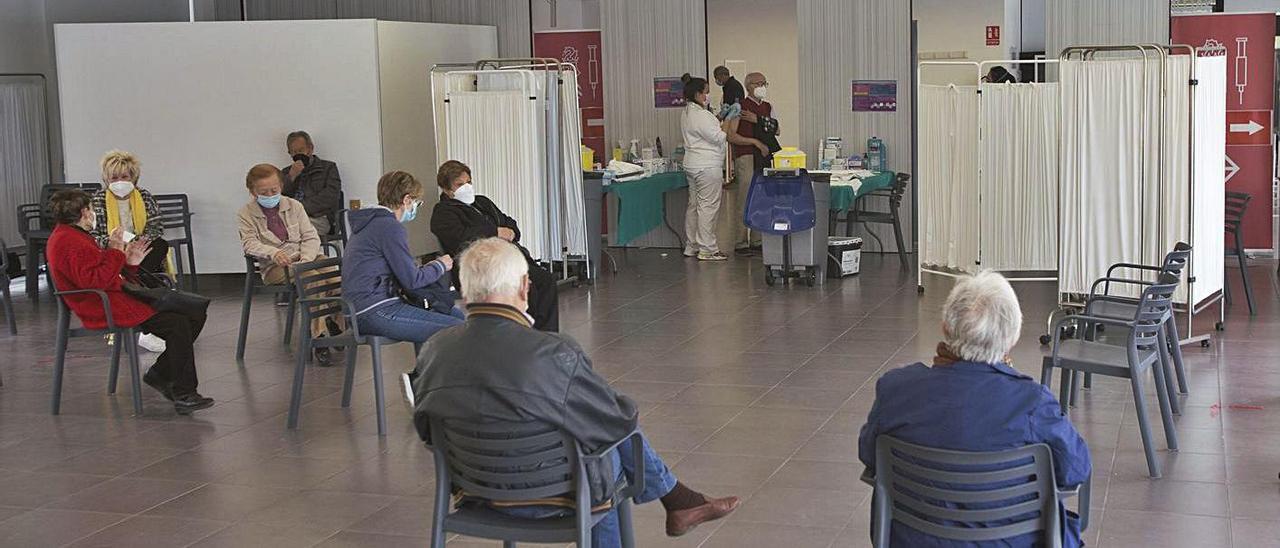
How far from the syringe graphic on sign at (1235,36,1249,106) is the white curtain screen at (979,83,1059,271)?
2614 mm

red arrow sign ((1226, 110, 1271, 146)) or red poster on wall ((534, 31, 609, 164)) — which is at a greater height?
red poster on wall ((534, 31, 609, 164))

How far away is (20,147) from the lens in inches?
466

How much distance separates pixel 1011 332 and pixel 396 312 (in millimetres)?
3551

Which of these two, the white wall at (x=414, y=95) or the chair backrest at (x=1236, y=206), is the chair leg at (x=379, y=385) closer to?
the white wall at (x=414, y=95)

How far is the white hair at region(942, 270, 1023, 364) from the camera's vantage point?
337cm

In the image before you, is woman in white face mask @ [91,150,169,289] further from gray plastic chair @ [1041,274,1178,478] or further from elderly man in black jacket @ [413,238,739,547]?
gray plastic chair @ [1041,274,1178,478]

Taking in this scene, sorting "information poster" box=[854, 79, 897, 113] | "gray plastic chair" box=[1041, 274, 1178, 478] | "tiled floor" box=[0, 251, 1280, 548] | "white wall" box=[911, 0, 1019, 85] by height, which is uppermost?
"white wall" box=[911, 0, 1019, 85]

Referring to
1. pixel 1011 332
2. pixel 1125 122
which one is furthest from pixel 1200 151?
pixel 1011 332

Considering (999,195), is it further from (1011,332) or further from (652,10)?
(1011,332)

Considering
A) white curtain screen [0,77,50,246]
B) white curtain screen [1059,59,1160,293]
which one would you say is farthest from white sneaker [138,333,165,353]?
A: white curtain screen [1059,59,1160,293]

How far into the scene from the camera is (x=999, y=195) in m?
9.45

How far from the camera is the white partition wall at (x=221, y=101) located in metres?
11.2

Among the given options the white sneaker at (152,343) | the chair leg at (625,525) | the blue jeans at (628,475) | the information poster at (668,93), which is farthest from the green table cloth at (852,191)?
the chair leg at (625,525)

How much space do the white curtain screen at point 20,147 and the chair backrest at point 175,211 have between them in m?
1.47
